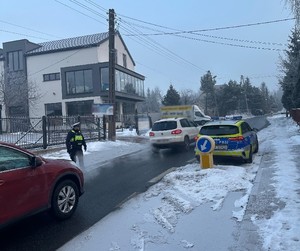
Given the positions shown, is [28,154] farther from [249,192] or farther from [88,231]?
[249,192]

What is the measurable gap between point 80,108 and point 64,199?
34.7m

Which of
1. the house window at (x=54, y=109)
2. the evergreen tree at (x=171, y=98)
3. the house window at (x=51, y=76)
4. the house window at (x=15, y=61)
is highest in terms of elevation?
the house window at (x=15, y=61)

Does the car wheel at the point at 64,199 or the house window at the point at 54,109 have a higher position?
the house window at the point at 54,109

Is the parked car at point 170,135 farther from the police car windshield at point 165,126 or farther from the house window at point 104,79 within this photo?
the house window at point 104,79

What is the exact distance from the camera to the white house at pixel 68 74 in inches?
1560

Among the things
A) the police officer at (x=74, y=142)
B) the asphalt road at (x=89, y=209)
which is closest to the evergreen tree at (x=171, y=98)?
the asphalt road at (x=89, y=209)

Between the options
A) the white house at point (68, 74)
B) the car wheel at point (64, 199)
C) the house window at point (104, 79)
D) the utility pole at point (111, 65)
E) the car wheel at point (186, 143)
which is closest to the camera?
the car wheel at point (64, 199)

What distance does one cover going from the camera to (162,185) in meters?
8.81

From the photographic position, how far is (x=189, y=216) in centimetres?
626

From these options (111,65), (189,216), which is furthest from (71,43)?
(189,216)

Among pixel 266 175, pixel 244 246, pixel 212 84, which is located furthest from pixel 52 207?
pixel 212 84

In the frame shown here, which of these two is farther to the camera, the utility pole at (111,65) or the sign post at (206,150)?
the utility pole at (111,65)

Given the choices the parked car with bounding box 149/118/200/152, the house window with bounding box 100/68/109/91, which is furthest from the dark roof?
the parked car with bounding box 149/118/200/152

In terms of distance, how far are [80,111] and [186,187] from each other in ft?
110
